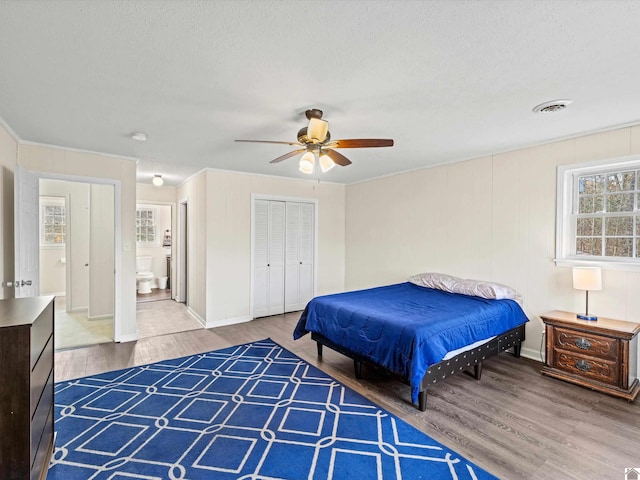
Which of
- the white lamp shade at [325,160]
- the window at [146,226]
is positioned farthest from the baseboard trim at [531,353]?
the window at [146,226]

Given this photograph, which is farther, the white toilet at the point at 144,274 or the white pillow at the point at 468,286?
the white toilet at the point at 144,274

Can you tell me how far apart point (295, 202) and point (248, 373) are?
3.30m

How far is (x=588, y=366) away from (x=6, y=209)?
19.1ft

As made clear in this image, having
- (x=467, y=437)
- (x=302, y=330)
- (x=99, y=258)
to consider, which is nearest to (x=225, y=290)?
(x=302, y=330)

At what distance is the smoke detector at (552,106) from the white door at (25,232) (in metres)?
4.70

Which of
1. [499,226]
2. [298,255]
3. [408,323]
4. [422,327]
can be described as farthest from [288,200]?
[422,327]

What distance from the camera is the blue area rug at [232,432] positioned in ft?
6.35

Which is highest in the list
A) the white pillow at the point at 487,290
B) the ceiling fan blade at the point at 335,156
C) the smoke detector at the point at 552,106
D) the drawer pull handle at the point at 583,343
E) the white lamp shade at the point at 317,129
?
the smoke detector at the point at 552,106

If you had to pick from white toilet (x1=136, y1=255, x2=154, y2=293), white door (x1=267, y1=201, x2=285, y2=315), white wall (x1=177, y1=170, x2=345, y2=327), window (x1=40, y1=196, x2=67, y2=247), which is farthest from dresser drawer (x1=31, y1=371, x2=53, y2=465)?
window (x1=40, y1=196, x2=67, y2=247)

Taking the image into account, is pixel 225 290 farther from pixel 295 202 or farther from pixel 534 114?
pixel 534 114

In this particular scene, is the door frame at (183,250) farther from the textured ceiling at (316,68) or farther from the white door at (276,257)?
the textured ceiling at (316,68)

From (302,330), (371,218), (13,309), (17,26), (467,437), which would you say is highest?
(17,26)

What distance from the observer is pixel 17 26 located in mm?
1632

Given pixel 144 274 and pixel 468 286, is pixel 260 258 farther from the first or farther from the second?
pixel 144 274
